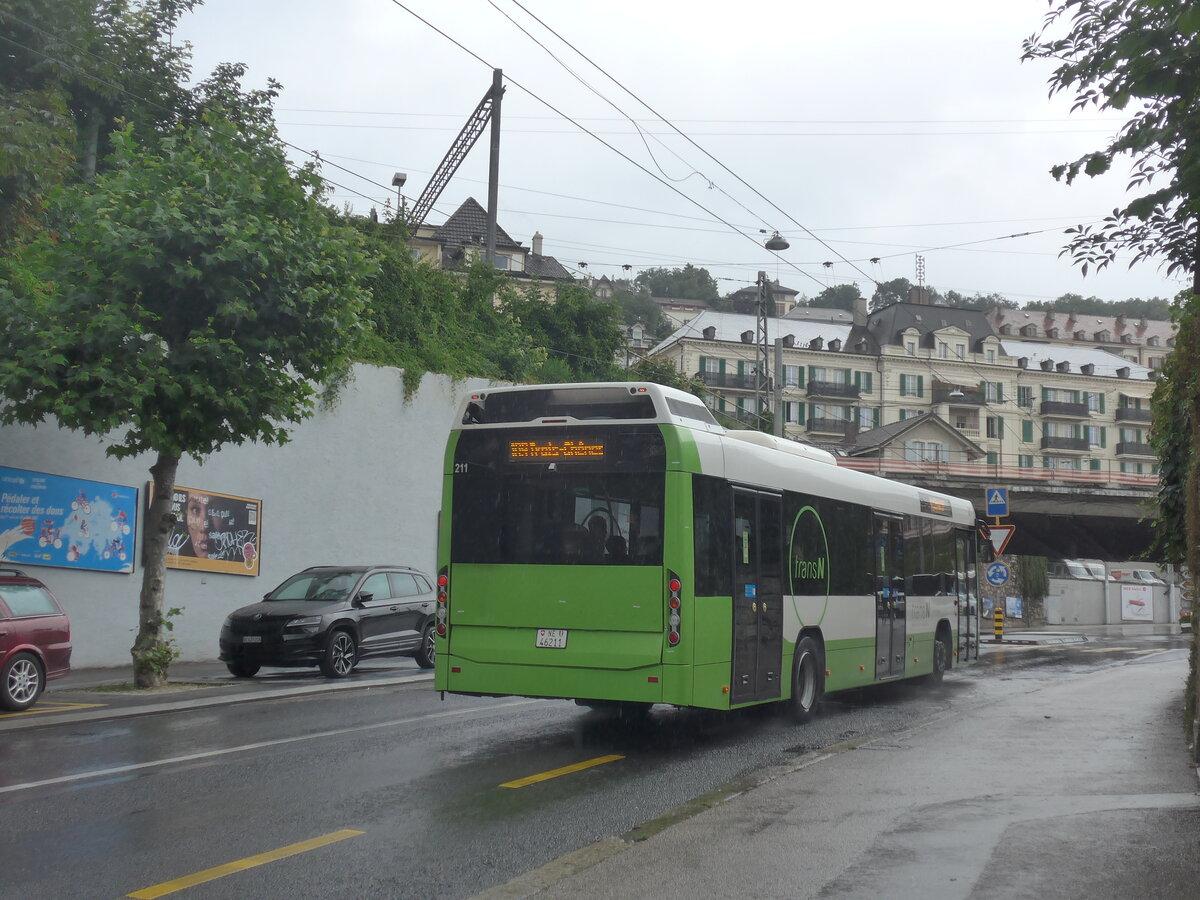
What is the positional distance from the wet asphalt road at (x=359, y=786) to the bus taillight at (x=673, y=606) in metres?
1.04

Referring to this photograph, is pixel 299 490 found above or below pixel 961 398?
below

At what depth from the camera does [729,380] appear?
84188 mm

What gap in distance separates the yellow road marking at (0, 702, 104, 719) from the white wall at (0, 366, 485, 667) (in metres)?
5.13

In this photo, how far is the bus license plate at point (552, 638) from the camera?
10.5 m

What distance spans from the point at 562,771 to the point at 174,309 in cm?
926

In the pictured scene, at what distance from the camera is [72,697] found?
15.2 m

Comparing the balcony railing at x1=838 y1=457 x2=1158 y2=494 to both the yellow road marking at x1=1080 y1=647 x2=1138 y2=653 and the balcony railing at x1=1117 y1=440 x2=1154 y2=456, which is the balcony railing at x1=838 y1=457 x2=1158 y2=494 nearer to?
the yellow road marking at x1=1080 y1=647 x2=1138 y2=653

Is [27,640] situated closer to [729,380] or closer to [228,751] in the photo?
[228,751]

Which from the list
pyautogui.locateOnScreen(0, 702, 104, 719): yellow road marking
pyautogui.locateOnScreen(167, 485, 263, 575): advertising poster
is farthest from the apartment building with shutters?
pyautogui.locateOnScreen(0, 702, 104, 719): yellow road marking

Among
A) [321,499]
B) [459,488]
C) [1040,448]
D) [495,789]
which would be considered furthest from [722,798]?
[1040,448]

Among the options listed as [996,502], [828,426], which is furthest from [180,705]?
[828,426]

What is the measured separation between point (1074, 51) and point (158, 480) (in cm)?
1273

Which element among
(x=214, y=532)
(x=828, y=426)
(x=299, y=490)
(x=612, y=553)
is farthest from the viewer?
(x=828, y=426)

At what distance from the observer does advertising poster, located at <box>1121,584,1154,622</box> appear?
66500 millimetres
